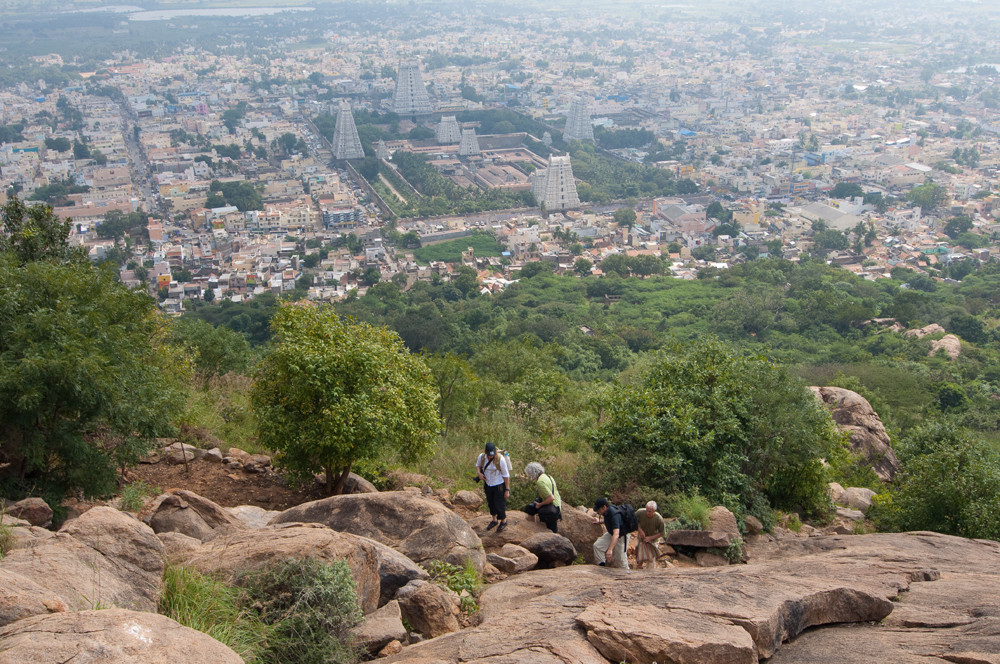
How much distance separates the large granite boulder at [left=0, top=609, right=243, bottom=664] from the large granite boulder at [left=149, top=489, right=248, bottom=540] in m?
1.77

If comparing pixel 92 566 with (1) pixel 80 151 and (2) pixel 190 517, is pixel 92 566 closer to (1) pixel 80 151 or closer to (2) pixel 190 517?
(2) pixel 190 517

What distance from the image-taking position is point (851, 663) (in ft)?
11.8

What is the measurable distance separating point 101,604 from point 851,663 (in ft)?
10.4

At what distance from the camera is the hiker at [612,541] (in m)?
4.53

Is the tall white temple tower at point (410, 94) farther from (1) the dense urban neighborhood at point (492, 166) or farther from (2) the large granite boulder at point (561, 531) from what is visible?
(2) the large granite boulder at point (561, 531)

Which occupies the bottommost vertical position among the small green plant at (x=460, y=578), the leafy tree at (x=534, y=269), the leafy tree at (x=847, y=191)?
the leafy tree at (x=534, y=269)

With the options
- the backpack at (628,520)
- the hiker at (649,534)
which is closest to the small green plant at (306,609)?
the backpack at (628,520)

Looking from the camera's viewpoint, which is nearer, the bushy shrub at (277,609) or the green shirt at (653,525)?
the bushy shrub at (277,609)

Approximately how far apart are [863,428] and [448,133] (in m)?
43.5

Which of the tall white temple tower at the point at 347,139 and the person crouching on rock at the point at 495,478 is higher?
the person crouching on rock at the point at 495,478

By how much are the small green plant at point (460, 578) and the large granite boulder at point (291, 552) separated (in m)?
0.41

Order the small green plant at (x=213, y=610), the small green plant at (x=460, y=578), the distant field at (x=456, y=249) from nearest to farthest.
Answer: the small green plant at (x=213, y=610), the small green plant at (x=460, y=578), the distant field at (x=456, y=249)

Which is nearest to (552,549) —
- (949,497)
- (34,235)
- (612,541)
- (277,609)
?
(612,541)

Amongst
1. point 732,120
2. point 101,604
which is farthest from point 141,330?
point 732,120
